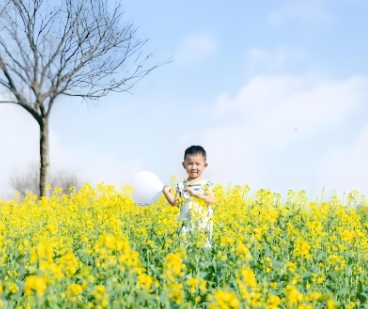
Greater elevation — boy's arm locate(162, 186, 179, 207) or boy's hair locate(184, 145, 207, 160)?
boy's hair locate(184, 145, 207, 160)

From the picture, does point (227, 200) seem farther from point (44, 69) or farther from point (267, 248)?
point (44, 69)

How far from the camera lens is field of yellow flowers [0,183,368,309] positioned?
307 cm

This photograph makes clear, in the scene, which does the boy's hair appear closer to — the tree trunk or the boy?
the boy

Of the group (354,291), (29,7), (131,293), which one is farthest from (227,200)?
(29,7)

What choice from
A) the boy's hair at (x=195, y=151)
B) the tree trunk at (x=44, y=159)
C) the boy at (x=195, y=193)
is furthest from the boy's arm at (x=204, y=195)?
the tree trunk at (x=44, y=159)

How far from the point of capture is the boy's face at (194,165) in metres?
5.81

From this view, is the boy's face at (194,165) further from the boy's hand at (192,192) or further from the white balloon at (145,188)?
the white balloon at (145,188)

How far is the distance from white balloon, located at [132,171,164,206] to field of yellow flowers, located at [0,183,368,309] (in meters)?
6.80

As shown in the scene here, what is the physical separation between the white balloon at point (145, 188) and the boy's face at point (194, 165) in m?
9.82

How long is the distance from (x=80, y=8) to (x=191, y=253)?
11.7 meters

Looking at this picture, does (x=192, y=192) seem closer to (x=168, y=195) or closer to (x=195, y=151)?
(x=168, y=195)

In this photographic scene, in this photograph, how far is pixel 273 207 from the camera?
8.12m

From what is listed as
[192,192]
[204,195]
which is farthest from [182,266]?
[204,195]

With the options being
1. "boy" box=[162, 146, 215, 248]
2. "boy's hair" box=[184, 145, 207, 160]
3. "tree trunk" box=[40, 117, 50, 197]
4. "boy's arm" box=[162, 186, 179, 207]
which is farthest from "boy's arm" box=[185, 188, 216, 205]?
"tree trunk" box=[40, 117, 50, 197]
